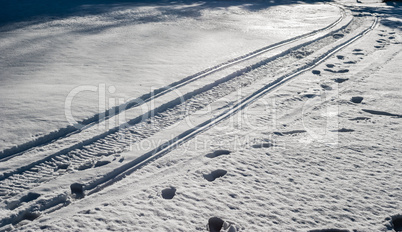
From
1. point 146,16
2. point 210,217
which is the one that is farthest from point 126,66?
point 146,16

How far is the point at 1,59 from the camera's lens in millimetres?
4125

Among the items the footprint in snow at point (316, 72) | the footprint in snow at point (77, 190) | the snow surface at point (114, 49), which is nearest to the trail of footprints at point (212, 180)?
the footprint in snow at point (77, 190)

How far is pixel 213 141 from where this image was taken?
2.53 metres

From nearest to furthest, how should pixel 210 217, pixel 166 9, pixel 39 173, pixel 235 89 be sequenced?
pixel 210 217, pixel 39 173, pixel 235 89, pixel 166 9

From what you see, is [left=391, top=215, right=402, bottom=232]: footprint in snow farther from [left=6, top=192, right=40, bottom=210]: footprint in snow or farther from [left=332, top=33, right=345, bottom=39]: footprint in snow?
[left=332, top=33, right=345, bottom=39]: footprint in snow

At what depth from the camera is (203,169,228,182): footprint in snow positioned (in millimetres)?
2122

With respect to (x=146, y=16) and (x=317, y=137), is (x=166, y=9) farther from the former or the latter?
(x=317, y=137)

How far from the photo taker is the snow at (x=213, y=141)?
183 cm

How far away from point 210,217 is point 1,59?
345cm

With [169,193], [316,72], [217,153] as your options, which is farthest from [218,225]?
[316,72]

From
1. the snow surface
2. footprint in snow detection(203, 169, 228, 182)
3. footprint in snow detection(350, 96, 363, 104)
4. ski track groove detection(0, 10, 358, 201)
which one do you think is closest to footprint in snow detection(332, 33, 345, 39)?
the snow surface

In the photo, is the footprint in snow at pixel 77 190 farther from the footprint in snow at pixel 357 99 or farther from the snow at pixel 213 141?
the footprint in snow at pixel 357 99

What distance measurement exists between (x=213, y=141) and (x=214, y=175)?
1.38 feet

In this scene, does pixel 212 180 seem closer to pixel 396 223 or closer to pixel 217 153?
pixel 217 153
